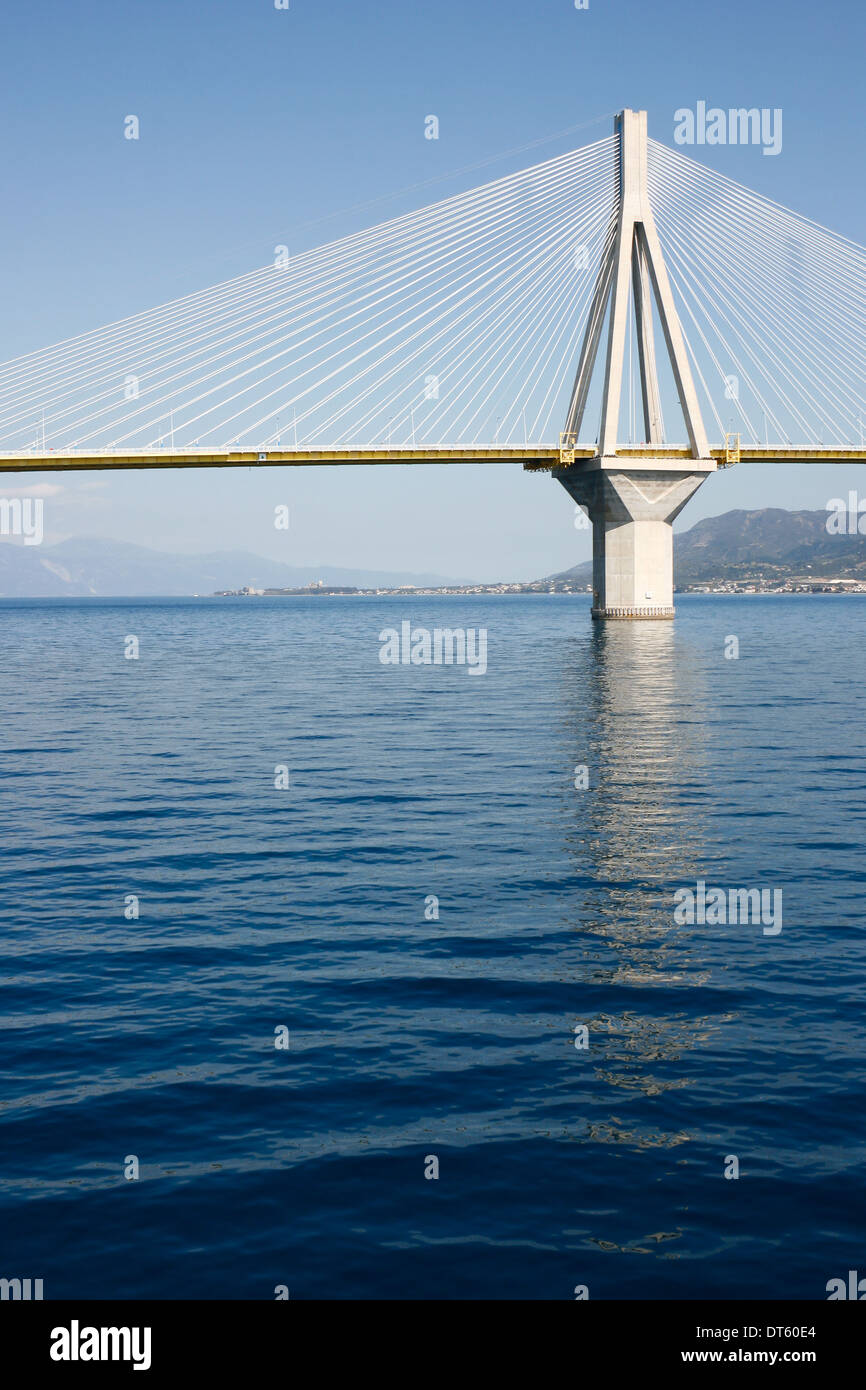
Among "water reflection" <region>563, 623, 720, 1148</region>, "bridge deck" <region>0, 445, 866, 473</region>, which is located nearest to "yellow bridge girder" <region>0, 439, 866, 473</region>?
"bridge deck" <region>0, 445, 866, 473</region>

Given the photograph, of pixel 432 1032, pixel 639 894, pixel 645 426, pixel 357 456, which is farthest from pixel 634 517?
pixel 432 1032

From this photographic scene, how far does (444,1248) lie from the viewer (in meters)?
9.53

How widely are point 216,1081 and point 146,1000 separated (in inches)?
108

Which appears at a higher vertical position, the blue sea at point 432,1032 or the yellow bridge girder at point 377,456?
Answer: the yellow bridge girder at point 377,456

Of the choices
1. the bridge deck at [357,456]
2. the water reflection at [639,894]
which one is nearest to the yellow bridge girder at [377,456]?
the bridge deck at [357,456]

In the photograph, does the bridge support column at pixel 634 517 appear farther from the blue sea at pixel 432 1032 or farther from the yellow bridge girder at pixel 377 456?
the blue sea at pixel 432 1032

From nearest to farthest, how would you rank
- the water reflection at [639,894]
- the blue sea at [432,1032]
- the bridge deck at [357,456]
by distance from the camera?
the blue sea at [432,1032], the water reflection at [639,894], the bridge deck at [357,456]

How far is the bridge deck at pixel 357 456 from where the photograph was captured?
7644cm

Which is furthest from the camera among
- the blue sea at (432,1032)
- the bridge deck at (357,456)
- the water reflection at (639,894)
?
the bridge deck at (357,456)

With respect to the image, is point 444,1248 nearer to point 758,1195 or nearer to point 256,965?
point 758,1195

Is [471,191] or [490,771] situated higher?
[471,191]

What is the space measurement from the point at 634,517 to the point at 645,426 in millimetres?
7000

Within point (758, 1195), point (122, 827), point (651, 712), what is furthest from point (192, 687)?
point (758, 1195)

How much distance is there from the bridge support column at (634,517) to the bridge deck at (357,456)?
1.66 m
